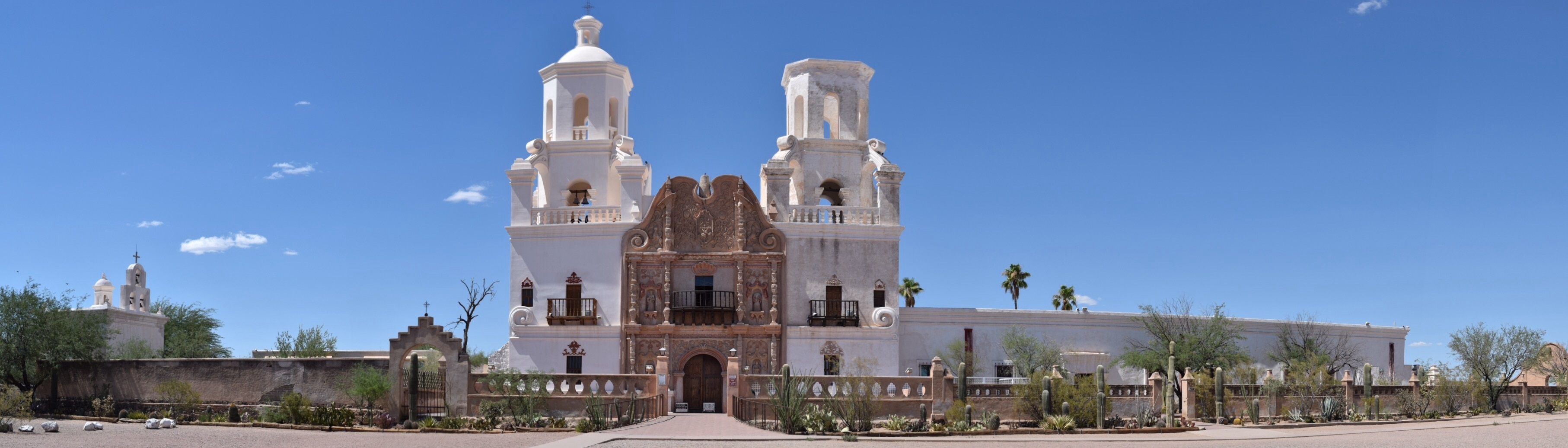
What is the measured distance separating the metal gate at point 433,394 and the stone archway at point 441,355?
0.10m

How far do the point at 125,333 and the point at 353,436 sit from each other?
2259 centimetres

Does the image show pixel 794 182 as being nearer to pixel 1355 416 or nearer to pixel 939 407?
pixel 939 407

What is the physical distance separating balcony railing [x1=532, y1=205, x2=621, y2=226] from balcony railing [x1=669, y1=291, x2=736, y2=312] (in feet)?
9.63

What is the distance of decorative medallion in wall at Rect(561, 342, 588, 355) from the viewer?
37.6 meters

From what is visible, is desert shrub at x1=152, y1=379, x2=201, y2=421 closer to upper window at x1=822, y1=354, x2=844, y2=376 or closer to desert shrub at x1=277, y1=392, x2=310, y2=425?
desert shrub at x1=277, y1=392, x2=310, y2=425

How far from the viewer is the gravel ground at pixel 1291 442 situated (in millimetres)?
23484

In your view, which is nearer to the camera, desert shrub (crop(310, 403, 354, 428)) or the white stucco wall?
desert shrub (crop(310, 403, 354, 428))

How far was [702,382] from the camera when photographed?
37.8 m

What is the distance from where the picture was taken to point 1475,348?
41469 millimetres

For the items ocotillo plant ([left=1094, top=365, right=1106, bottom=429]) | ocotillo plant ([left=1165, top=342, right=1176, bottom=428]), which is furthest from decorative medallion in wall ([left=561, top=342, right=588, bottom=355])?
ocotillo plant ([left=1165, top=342, right=1176, bottom=428])

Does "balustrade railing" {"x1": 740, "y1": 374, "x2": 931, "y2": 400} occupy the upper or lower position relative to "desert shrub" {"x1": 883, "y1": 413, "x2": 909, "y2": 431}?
upper

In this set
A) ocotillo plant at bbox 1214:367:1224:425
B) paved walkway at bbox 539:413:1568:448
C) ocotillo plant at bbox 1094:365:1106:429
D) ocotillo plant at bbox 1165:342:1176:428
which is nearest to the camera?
paved walkway at bbox 539:413:1568:448

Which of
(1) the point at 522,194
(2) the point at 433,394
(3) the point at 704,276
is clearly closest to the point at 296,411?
(2) the point at 433,394

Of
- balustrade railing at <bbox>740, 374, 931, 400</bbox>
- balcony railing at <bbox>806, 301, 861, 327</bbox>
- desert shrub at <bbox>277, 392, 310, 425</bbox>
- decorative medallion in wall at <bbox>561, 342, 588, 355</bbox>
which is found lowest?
desert shrub at <bbox>277, 392, 310, 425</bbox>
